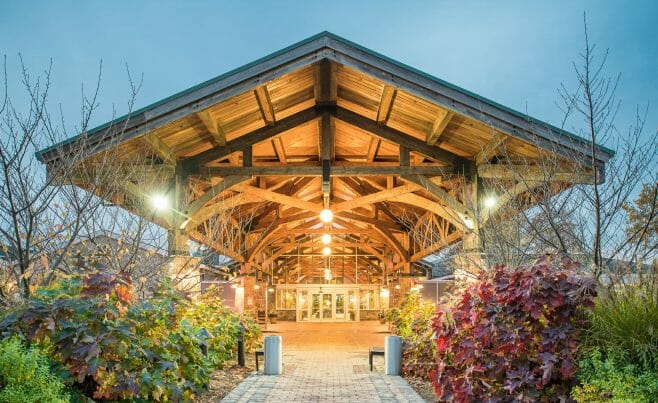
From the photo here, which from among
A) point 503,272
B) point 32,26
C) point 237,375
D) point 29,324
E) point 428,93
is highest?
point 32,26

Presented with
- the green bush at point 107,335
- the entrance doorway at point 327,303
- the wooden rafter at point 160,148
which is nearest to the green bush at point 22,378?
the green bush at point 107,335

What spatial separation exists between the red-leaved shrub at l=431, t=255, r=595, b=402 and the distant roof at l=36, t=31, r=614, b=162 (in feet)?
13.4

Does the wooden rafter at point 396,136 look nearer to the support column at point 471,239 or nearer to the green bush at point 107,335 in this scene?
the support column at point 471,239

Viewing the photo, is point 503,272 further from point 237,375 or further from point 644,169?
point 237,375

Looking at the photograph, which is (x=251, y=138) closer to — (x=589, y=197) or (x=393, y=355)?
(x=393, y=355)

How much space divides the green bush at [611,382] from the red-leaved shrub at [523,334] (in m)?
0.14

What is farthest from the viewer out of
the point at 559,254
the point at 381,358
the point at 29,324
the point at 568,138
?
the point at 381,358

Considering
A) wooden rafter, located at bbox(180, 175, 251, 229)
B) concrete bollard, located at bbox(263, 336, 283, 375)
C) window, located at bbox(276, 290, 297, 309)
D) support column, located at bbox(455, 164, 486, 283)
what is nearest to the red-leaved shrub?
support column, located at bbox(455, 164, 486, 283)

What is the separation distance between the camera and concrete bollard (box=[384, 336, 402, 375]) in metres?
10.0

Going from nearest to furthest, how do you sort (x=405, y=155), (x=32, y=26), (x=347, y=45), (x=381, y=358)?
(x=347, y=45)
(x=405, y=155)
(x=381, y=358)
(x=32, y=26)

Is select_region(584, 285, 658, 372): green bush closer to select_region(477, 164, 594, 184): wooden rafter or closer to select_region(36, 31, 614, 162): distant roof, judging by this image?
select_region(477, 164, 594, 184): wooden rafter

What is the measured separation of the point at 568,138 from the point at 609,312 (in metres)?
4.45

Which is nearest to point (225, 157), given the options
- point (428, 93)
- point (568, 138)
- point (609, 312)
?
point (428, 93)

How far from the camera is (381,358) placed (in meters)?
13.2
